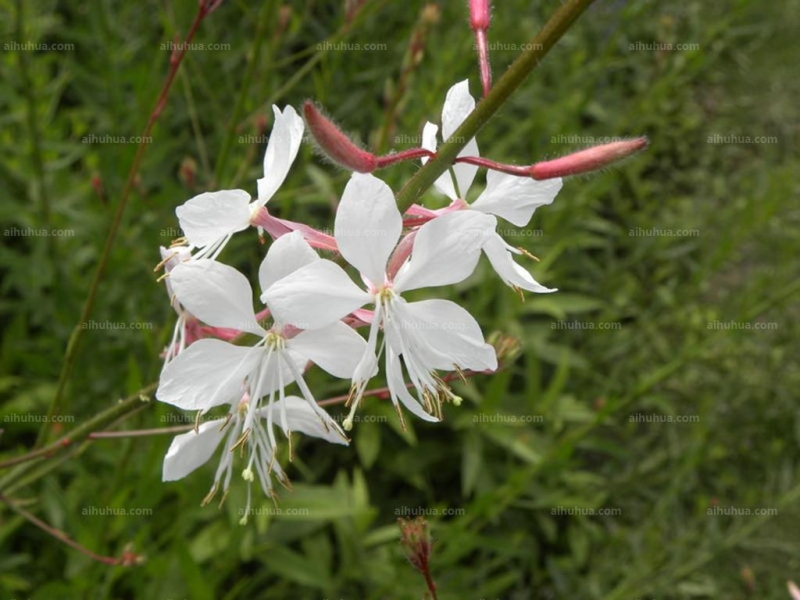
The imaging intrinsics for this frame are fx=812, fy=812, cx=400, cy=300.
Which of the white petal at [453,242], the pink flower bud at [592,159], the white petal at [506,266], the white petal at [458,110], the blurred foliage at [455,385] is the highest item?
the pink flower bud at [592,159]

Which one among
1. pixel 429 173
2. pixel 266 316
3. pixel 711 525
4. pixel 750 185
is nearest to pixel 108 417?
pixel 266 316

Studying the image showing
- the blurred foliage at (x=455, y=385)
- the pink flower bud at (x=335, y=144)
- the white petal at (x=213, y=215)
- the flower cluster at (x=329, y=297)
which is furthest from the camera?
the blurred foliage at (x=455, y=385)

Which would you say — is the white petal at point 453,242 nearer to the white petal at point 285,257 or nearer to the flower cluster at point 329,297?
the flower cluster at point 329,297

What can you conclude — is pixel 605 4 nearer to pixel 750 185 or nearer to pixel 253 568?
pixel 750 185

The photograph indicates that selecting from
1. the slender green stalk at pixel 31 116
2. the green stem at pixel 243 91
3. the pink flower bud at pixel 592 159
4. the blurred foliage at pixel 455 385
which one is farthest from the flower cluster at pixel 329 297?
the slender green stalk at pixel 31 116

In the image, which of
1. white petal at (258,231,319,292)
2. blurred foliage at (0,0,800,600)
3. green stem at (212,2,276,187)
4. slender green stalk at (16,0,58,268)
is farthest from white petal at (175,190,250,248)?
slender green stalk at (16,0,58,268)

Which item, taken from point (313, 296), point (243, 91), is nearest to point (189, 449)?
point (313, 296)

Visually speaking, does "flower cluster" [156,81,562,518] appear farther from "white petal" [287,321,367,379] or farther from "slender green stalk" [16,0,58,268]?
"slender green stalk" [16,0,58,268]

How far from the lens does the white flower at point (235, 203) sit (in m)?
1.17

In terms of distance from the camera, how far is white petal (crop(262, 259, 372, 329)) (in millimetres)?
1031

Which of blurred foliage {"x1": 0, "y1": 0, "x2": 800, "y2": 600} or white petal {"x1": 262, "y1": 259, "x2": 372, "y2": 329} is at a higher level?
white petal {"x1": 262, "y1": 259, "x2": 372, "y2": 329}

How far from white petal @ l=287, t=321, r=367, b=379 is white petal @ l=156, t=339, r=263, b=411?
75 millimetres

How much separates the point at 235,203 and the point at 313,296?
0.23 meters

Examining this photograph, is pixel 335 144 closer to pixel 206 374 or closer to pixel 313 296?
pixel 313 296
